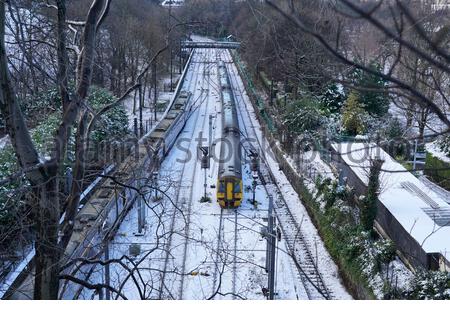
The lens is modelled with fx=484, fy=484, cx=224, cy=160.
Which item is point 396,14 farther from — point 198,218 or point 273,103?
point 273,103

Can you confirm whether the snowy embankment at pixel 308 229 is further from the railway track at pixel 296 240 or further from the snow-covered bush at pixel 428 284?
the snow-covered bush at pixel 428 284

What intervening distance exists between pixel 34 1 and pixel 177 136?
12503 millimetres

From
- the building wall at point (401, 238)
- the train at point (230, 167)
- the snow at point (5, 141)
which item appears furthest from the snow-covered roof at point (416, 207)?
the snow at point (5, 141)

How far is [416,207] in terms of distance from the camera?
25.8 ft

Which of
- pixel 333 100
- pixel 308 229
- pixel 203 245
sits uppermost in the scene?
pixel 333 100

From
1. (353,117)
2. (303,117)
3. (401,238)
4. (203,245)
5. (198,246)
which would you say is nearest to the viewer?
(203,245)

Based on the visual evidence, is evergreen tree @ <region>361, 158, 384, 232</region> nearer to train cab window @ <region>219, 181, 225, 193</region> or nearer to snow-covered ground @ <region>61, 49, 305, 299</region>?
snow-covered ground @ <region>61, 49, 305, 299</region>

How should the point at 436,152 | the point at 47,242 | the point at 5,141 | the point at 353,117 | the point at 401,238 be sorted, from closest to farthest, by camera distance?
1. the point at 47,242
2. the point at 401,238
3. the point at 5,141
4. the point at 436,152
5. the point at 353,117

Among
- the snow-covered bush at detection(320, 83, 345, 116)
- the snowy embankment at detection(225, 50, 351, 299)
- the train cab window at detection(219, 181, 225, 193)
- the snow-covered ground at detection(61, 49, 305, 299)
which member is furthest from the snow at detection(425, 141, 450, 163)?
the train cab window at detection(219, 181, 225, 193)

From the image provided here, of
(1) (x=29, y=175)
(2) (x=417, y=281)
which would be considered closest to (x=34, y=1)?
(1) (x=29, y=175)

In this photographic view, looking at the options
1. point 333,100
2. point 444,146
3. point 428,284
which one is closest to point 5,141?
point 428,284

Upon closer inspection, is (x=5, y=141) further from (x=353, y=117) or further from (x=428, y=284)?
(x=353, y=117)

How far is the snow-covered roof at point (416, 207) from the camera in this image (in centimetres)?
674

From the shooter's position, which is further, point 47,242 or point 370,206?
point 370,206
